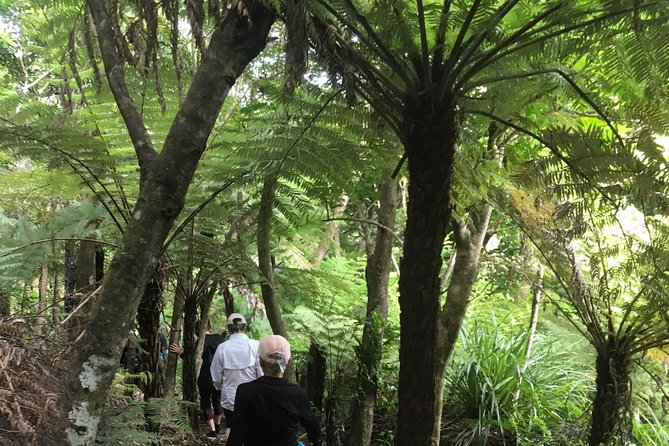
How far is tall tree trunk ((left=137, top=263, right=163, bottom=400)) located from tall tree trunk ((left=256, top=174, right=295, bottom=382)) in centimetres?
71

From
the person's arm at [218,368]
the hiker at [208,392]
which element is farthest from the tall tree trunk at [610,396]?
the hiker at [208,392]

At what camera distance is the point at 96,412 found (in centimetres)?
147

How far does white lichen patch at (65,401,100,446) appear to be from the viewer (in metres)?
1.41

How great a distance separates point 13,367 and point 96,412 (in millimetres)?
281

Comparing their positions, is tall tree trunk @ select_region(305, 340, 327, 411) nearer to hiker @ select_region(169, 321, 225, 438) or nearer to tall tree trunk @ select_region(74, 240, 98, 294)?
hiker @ select_region(169, 321, 225, 438)

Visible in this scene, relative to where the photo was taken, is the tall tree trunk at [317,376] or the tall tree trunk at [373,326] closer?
the tall tree trunk at [373,326]

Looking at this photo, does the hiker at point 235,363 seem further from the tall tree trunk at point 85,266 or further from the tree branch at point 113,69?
the tree branch at point 113,69

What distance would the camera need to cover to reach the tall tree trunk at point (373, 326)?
11.7ft

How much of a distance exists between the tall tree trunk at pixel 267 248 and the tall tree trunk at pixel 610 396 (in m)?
2.21

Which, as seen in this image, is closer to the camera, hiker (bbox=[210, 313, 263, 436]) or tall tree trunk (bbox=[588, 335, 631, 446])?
tall tree trunk (bbox=[588, 335, 631, 446])

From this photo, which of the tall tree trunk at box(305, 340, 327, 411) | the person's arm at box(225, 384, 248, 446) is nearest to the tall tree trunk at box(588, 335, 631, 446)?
the tall tree trunk at box(305, 340, 327, 411)

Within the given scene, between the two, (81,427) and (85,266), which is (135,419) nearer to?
(81,427)

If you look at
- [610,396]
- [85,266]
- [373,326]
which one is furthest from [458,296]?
[85,266]

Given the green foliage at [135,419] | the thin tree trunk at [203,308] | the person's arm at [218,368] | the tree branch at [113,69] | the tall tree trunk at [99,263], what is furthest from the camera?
the person's arm at [218,368]
